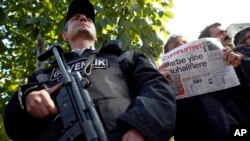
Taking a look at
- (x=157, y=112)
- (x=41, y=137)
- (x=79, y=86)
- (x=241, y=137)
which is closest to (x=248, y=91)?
(x=241, y=137)

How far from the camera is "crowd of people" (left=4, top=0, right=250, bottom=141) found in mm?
1654

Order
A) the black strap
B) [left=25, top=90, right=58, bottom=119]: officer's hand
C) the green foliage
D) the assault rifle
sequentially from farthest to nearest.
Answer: the green foliage
the black strap
[left=25, top=90, right=58, bottom=119]: officer's hand
the assault rifle

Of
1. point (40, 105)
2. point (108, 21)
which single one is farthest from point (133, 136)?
point (108, 21)

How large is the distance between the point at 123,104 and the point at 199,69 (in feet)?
1.87

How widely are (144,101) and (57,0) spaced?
271 cm

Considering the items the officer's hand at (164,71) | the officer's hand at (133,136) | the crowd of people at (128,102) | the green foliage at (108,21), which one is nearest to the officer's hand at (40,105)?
the crowd of people at (128,102)

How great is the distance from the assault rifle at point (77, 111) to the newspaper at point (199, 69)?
613 millimetres

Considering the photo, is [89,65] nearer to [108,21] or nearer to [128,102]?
[128,102]

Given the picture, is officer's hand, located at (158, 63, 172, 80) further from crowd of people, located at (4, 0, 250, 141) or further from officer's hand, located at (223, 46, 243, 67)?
officer's hand, located at (223, 46, 243, 67)

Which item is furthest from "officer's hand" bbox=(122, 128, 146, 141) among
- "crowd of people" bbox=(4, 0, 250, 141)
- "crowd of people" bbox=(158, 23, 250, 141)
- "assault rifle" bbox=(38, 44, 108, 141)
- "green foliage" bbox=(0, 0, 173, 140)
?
"green foliage" bbox=(0, 0, 173, 140)

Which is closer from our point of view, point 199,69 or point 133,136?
point 133,136

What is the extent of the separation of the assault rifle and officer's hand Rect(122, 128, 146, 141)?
113 mm

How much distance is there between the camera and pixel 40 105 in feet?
5.69

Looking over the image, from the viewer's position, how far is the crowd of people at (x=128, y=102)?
5.43 feet
